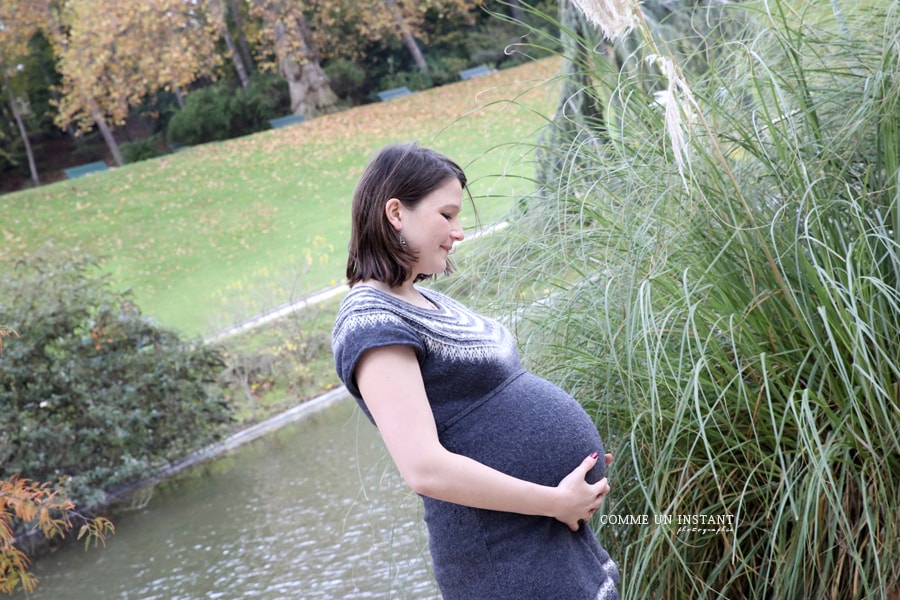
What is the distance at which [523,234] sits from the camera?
3055 millimetres

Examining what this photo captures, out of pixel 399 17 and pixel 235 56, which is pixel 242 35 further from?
pixel 399 17

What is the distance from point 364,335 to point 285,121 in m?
28.4

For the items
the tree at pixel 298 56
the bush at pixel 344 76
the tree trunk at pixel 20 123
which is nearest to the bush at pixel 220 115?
the tree at pixel 298 56

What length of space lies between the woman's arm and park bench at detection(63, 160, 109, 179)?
101 feet

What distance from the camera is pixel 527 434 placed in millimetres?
1867

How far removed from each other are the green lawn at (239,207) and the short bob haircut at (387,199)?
1052cm

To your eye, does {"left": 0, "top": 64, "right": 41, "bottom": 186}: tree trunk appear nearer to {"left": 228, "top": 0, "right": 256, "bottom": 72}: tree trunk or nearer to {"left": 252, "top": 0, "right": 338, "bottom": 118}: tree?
{"left": 228, "top": 0, "right": 256, "bottom": 72}: tree trunk

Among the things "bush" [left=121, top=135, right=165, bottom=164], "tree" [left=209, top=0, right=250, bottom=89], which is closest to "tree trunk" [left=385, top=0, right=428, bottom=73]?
"tree" [left=209, top=0, right=250, bottom=89]

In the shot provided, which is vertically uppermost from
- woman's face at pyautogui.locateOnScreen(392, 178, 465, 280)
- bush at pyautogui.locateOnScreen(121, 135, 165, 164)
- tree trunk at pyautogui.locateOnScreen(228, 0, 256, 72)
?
tree trunk at pyautogui.locateOnScreen(228, 0, 256, 72)

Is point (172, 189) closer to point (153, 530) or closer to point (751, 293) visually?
point (153, 530)

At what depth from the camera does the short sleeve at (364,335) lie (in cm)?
166

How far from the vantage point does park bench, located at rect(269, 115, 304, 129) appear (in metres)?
28.8

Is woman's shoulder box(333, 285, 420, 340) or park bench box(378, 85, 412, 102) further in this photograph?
park bench box(378, 85, 412, 102)

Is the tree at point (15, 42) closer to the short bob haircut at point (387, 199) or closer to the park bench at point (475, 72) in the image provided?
the park bench at point (475, 72)
